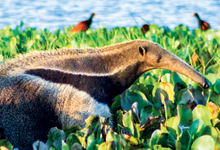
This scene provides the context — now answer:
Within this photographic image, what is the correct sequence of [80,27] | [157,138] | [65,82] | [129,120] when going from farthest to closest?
[80,27]
[65,82]
[129,120]
[157,138]

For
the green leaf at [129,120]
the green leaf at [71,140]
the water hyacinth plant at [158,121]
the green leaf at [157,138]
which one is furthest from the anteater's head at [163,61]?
the green leaf at [71,140]

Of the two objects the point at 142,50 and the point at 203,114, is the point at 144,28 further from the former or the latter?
the point at 203,114

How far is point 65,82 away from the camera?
3986mm

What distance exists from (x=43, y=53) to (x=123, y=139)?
178 cm

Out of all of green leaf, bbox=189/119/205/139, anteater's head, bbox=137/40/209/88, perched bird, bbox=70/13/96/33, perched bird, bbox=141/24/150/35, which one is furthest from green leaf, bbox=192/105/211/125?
perched bird, bbox=70/13/96/33

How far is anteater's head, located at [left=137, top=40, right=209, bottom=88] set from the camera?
4.08 meters

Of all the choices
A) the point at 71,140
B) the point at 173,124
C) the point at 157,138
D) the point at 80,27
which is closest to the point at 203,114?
the point at 173,124

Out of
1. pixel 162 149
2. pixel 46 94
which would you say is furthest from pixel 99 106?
pixel 162 149

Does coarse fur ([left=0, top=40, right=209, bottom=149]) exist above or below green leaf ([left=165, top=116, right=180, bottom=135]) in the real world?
above

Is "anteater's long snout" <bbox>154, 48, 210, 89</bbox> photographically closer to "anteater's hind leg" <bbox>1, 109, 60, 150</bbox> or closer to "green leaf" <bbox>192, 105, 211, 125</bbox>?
"green leaf" <bbox>192, 105, 211, 125</bbox>

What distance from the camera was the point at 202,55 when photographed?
5938 mm

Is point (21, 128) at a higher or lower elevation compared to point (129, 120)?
lower

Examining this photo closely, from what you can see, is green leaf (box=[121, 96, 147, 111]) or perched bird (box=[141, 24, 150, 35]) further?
perched bird (box=[141, 24, 150, 35])

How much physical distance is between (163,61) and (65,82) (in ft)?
3.97
